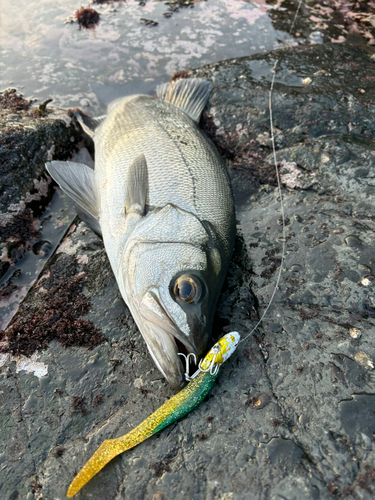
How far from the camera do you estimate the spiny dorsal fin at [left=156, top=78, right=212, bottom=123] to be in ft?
14.5

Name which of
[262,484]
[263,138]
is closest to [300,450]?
[262,484]

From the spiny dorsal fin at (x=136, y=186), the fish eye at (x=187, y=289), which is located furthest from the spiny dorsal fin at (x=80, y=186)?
the fish eye at (x=187, y=289)

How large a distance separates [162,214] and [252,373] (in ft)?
4.64

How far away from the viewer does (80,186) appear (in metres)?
3.60

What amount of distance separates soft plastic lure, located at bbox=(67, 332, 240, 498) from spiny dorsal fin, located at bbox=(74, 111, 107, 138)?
327cm

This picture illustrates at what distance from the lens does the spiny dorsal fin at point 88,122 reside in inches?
174

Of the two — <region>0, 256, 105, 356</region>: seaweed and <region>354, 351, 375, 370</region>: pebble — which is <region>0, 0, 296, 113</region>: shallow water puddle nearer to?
<region>0, 256, 105, 356</region>: seaweed

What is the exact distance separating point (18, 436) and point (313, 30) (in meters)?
7.03

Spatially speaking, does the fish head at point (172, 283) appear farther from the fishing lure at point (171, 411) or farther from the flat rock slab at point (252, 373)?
the flat rock slab at point (252, 373)

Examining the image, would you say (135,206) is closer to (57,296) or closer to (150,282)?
(150,282)

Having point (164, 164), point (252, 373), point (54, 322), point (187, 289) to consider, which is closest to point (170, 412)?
point (252, 373)

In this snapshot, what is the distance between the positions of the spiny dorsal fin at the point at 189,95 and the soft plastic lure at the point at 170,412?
3104mm

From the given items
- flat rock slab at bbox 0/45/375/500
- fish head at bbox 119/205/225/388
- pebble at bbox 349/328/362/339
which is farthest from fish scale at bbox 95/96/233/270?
pebble at bbox 349/328/362/339

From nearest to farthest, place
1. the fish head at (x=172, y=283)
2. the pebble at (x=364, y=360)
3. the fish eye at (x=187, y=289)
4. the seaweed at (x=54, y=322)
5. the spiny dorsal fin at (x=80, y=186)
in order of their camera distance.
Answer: the pebble at (x=364, y=360) < the fish head at (x=172, y=283) < the fish eye at (x=187, y=289) < the seaweed at (x=54, y=322) < the spiny dorsal fin at (x=80, y=186)
